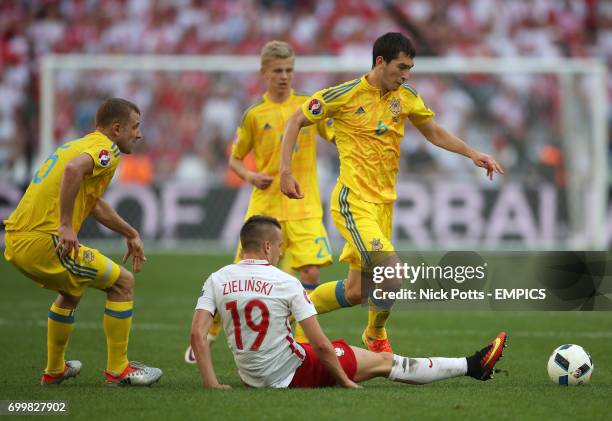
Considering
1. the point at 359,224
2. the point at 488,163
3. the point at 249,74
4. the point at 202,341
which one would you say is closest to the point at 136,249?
the point at 202,341

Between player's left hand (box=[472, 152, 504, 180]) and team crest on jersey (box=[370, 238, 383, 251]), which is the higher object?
player's left hand (box=[472, 152, 504, 180])

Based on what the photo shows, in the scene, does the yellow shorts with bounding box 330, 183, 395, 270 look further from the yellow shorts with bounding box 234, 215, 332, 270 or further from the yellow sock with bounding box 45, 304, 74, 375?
the yellow sock with bounding box 45, 304, 74, 375

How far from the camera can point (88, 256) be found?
7.09 meters

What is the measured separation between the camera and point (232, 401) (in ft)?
20.7

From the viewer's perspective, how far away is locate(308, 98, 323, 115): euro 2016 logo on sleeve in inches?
313

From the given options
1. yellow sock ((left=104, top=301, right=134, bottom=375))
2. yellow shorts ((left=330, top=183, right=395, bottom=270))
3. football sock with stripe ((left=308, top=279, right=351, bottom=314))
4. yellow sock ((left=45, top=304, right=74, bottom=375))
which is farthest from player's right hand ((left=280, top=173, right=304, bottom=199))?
yellow sock ((left=45, top=304, right=74, bottom=375))

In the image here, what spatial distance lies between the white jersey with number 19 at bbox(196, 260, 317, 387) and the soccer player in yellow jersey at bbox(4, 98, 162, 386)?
912 millimetres

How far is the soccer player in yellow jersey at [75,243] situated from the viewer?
699 cm

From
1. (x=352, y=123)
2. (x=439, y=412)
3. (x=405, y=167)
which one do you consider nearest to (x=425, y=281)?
(x=352, y=123)

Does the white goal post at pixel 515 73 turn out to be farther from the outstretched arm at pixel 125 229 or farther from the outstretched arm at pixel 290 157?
the outstretched arm at pixel 125 229

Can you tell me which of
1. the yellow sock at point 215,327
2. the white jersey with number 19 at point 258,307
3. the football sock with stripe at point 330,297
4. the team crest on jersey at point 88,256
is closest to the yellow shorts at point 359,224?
the football sock with stripe at point 330,297

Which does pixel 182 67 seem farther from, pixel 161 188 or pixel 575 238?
pixel 575 238

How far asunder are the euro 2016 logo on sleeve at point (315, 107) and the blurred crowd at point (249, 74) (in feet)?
32.0

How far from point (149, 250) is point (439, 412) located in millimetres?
12659
